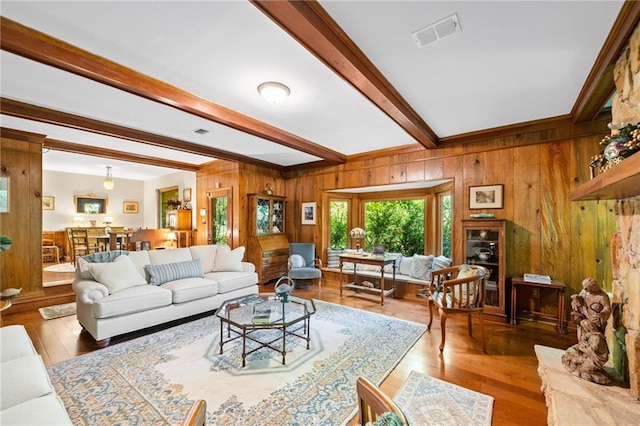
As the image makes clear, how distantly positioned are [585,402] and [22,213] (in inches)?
259

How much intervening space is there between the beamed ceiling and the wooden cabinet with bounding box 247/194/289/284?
2104mm

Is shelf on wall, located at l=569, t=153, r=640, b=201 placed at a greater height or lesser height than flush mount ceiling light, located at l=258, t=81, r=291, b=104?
lesser

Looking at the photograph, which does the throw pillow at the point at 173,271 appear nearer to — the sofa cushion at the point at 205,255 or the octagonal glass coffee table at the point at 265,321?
the sofa cushion at the point at 205,255

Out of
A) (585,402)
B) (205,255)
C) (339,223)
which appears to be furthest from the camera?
(339,223)

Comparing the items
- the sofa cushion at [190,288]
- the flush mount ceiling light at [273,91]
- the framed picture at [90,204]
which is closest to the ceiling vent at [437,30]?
the flush mount ceiling light at [273,91]

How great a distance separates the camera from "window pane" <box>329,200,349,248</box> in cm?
605

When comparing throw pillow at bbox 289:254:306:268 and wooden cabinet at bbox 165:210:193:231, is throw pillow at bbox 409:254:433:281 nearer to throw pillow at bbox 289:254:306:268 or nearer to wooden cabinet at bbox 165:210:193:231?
throw pillow at bbox 289:254:306:268

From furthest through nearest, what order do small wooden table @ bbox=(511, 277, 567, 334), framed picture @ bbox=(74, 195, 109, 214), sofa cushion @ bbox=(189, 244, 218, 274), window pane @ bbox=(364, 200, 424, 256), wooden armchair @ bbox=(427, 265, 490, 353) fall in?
framed picture @ bbox=(74, 195, 109, 214)
window pane @ bbox=(364, 200, 424, 256)
sofa cushion @ bbox=(189, 244, 218, 274)
small wooden table @ bbox=(511, 277, 567, 334)
wooden armchair @ bbox=(427, 265, 490, 353)

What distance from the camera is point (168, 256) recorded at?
12.9 ft

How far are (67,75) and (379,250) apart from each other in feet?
14.7

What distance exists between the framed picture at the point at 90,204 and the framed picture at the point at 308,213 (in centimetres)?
671

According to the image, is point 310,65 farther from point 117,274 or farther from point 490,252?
point 490,252

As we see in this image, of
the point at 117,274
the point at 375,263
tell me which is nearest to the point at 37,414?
the point at 117,274

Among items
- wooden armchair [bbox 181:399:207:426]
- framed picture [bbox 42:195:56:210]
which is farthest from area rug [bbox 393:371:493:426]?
framed picture [bbox 42:195:56:210]
